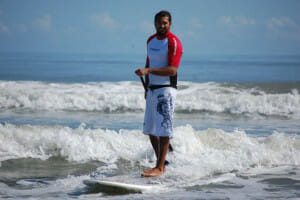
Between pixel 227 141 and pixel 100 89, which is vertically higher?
pixel 100 89

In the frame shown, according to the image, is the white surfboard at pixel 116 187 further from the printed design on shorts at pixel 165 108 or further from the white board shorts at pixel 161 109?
the printed design on shorts at pixel 165 108

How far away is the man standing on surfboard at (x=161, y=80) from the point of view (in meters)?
4.33

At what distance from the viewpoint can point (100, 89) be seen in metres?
18.3

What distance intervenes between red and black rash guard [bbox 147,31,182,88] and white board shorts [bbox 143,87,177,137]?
0.33 ft

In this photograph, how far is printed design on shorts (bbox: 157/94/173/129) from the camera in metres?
4.45

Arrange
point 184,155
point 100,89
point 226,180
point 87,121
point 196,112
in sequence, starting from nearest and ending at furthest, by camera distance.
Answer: point 226,180, point 184,155, point 87,121, point 196,112, point 100,89

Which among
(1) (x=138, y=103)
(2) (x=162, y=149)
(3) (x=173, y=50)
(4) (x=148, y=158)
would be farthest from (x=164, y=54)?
(1) (x=138, y=103)

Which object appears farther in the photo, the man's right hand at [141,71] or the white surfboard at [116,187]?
the white surfboard at [116,187]

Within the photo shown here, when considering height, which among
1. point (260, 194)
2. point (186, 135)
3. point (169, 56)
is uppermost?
point (169, 56)

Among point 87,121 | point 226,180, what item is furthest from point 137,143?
point 87,121

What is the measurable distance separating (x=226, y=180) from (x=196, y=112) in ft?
25.2

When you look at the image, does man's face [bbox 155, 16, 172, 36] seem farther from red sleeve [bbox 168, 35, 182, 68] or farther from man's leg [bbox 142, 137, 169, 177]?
man's leg [bbox 142, 137, 169, 177]


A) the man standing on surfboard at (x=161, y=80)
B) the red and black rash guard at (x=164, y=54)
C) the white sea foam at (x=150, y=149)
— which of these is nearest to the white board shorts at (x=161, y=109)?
the man standing on surfboard at (x=161, y=80)

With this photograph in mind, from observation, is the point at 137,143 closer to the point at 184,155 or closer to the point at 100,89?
the point at 184,155
